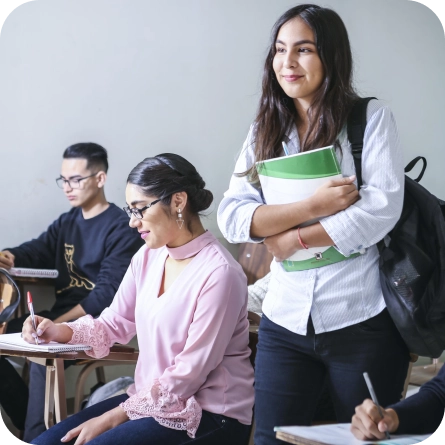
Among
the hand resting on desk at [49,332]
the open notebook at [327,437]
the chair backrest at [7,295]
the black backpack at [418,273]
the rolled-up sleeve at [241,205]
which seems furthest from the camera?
the chair backrest at [7,295]

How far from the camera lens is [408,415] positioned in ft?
3.29

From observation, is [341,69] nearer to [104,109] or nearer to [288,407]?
[288,407]

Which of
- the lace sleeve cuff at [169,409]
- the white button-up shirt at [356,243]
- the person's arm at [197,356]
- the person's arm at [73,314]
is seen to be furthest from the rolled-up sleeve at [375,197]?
the person's arm at [73,314]

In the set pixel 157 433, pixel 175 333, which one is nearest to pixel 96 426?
pixel 157 433

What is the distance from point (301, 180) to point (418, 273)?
26 centimetres

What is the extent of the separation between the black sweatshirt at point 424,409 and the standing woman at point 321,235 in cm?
12

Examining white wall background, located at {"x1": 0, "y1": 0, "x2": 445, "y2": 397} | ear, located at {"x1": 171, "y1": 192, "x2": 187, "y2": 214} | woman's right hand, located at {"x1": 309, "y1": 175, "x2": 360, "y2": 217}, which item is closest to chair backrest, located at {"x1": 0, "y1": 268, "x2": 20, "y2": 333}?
white wall background, located at {"x1": 0, "y1": 0, "x2": 445, "y2": 397}

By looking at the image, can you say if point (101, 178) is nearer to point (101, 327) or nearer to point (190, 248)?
point (101, 327)

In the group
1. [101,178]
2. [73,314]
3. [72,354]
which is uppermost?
[101,178]

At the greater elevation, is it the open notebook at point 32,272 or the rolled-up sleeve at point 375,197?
the rolled-up sleeve at point 375,197

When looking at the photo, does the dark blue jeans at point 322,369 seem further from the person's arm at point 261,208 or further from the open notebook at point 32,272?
the open notebook at point 32,272

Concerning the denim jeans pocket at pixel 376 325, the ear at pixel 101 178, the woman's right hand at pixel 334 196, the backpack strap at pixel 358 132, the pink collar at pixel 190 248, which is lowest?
the denim jeans pocket at pixel 376 325

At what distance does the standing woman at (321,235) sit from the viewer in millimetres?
1173

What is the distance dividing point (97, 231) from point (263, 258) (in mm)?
684
